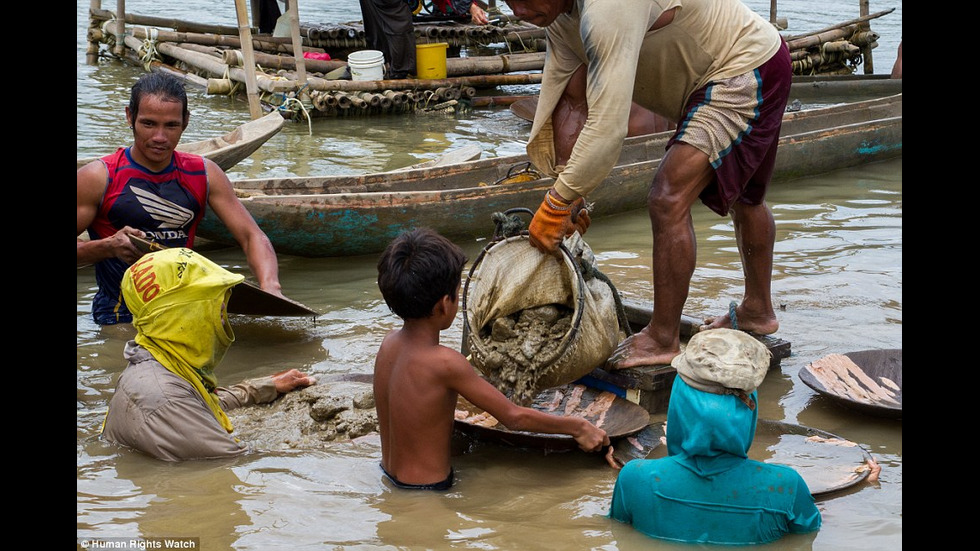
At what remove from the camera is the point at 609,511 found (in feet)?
9.91

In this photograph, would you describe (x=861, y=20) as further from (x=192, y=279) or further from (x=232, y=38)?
(x=192, y=279)

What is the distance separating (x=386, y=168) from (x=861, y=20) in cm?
831

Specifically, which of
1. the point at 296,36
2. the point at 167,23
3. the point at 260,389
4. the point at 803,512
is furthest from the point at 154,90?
the point at 167,23

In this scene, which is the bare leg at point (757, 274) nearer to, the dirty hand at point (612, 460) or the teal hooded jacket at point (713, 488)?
the dirty hand at point (612, 460)

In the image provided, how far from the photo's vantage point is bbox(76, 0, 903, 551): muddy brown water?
114 inches

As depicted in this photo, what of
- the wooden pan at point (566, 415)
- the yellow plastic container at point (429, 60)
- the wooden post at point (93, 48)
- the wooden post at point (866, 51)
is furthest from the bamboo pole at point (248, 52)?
the wooden post at point (866, 51)

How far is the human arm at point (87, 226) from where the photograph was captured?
4.26 m

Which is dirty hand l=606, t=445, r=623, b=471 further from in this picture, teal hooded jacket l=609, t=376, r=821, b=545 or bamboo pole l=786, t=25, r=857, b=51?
bamboo pole l=786, t=25, r=857, b=51

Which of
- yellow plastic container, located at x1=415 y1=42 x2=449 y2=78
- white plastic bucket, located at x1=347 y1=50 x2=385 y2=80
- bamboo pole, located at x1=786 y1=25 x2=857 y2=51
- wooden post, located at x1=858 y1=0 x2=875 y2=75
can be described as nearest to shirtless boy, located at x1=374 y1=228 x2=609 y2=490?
white plastic bucket, located at x1=347 y1=50 x2=385 y2=80

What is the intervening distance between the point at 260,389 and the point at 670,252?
169cm

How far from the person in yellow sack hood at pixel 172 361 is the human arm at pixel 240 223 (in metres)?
1.29

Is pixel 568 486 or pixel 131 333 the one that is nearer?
pixel 568 486

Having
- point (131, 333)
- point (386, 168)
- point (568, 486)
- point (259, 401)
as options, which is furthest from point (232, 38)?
point (568, 486)
